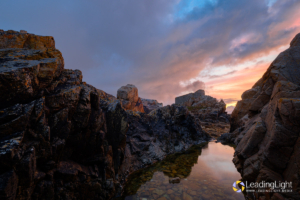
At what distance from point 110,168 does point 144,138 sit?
30.8ft

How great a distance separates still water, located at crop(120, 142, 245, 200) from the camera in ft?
33.2

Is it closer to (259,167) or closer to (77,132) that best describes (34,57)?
(77,132)

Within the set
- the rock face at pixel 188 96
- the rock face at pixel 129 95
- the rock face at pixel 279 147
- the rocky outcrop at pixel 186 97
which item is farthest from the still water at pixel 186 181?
the rocky outcrop at pixel 186 97

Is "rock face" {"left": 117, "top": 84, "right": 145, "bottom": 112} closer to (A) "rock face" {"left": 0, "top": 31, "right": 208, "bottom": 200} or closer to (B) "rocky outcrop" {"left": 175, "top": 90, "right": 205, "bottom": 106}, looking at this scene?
(A) "rock face" {"left": 0, "top": 31, "right": 208, "bottom": 200}

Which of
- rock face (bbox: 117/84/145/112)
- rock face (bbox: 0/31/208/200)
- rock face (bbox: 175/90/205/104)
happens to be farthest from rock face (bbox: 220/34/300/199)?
rock face (bbox: 175/90/205/104)

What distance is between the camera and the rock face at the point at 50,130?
234 inches

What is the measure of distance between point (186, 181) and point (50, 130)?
37.6 ft

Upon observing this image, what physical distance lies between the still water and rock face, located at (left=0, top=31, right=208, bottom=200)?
191 cm

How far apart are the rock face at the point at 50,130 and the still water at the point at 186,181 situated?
6.25 feet

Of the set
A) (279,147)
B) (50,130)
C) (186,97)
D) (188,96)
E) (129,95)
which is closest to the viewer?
(50,130)

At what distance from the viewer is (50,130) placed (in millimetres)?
7598

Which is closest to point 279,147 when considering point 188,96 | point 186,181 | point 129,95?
point 186,181

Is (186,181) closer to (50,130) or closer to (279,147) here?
(279,147)

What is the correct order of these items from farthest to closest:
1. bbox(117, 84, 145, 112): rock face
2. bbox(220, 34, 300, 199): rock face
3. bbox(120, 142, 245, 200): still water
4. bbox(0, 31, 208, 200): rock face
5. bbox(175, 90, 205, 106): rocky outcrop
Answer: bbox(175, 90, 205, 106): rocky outcrop < bbox(117, 84, 145, 112): rock face < bbox(120, 142, 245, 200): still water < bbox(220, 34, 300, 199): rock face < bbox(0, 31, 208, 200): rock face
